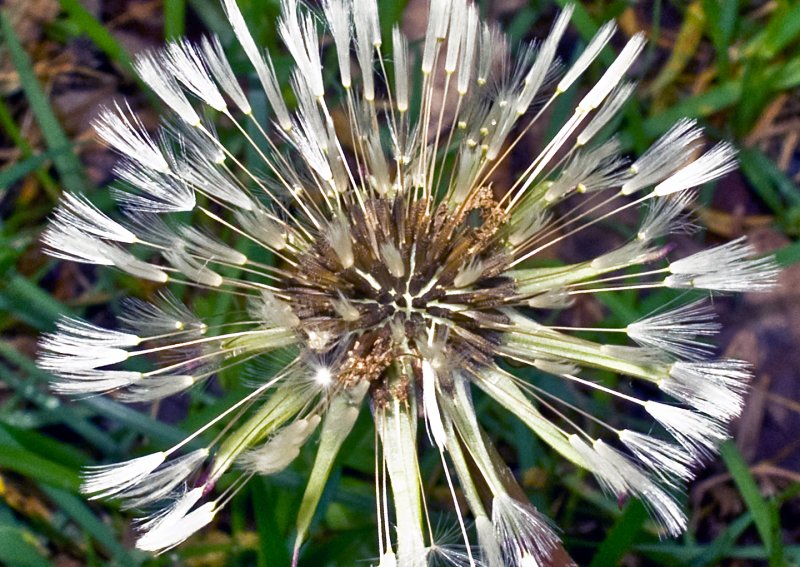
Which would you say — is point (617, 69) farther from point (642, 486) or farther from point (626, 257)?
point (642, 486)

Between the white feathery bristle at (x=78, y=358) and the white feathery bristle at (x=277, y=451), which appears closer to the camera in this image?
the white feathery bristle at (x=277, y=451)

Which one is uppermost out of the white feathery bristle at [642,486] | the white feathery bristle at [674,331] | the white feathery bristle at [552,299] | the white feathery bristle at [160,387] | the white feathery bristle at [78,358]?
the white feathery bristle at [552,299]

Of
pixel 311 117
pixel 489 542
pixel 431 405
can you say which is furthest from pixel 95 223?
pixel 489 542

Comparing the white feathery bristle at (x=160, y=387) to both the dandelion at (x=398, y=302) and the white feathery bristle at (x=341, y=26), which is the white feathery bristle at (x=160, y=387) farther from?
the white feathery bristle at (x=341, y=26)

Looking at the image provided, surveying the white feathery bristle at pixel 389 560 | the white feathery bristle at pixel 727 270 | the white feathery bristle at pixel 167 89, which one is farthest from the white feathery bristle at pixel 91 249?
the white feathery bristle at pixel 727 270

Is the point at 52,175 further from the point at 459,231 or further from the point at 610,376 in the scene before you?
the point at 610,376

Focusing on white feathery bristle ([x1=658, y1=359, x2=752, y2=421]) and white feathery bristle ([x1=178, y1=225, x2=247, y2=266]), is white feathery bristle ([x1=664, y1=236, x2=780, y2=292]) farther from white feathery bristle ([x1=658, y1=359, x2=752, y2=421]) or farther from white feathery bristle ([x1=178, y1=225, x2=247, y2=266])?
white feathery bristle ([x1=178, y1=225, x2=247, y2=266])

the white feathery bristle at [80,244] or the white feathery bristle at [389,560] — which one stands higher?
the white feathery bristle at [80,244]
